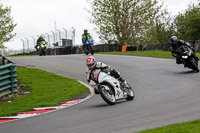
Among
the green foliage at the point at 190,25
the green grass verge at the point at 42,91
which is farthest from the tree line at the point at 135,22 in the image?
the green grass verge at the point at 42,91

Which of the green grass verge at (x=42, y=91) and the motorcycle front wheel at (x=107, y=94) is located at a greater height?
the motorcycle front wheel at (x=107, y=94)

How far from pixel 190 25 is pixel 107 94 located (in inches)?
1391

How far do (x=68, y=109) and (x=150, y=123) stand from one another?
366 cm

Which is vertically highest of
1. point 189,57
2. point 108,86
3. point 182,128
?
point 189,57

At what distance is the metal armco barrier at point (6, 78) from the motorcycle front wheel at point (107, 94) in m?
4.86

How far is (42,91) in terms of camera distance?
1479 cm

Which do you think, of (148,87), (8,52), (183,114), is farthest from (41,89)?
(8,52)

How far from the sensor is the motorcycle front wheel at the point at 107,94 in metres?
10.6

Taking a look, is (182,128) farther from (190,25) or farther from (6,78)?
(190,25)

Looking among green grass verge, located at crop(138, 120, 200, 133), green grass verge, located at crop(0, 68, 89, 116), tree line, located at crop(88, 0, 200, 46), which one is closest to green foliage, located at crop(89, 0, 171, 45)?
tree line, located at crop(88, 0, 200, 46)

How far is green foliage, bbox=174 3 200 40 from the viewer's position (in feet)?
143

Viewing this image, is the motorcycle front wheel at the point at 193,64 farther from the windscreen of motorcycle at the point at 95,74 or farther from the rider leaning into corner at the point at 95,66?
the windscreen of motorcycle at the point at 95,74

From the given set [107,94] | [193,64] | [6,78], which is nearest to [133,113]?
[107,94]

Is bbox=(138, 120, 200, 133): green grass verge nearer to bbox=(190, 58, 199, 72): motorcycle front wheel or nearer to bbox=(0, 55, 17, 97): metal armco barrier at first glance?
bbox=(0, 55, 17, 97): metal armco barrier
